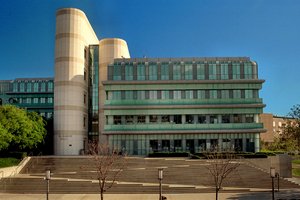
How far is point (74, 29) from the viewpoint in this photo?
225 ft

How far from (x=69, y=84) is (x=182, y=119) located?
903 inches

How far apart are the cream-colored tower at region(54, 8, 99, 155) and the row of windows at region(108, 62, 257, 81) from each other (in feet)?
25.2

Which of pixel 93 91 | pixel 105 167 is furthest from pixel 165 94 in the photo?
pixel 105 167

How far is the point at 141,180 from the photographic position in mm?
38500

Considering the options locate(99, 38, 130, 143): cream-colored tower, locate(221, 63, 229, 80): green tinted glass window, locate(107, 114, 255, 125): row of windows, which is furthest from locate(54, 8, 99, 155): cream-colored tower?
locate(221, 63, 229, 80): green tinted glass window

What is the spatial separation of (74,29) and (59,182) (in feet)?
130

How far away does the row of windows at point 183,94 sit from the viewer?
2547 inches

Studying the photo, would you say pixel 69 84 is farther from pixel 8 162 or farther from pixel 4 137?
pixel 8 162

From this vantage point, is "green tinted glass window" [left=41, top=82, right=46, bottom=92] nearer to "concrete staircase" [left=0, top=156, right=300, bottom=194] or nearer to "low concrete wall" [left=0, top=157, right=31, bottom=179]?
"low concrete wall" [left=0, top=157, right=31, bottom=179]

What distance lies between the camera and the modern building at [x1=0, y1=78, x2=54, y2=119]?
9925cm

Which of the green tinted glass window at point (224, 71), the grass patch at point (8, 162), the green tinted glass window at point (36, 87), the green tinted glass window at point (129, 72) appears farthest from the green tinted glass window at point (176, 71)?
the green tinted glass window at point (36, 87)

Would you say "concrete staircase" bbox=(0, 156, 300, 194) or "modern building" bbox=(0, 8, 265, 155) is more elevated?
"modern building" bbox=(0, 8, 265, 155)

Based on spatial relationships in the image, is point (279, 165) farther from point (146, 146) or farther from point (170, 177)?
point (146, 146)

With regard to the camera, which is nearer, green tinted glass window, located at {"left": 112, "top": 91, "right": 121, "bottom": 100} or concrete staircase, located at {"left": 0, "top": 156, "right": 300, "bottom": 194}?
concrete staircase, located at {"left": 0, "top": 156, "right": 300, "bottom": 194}
